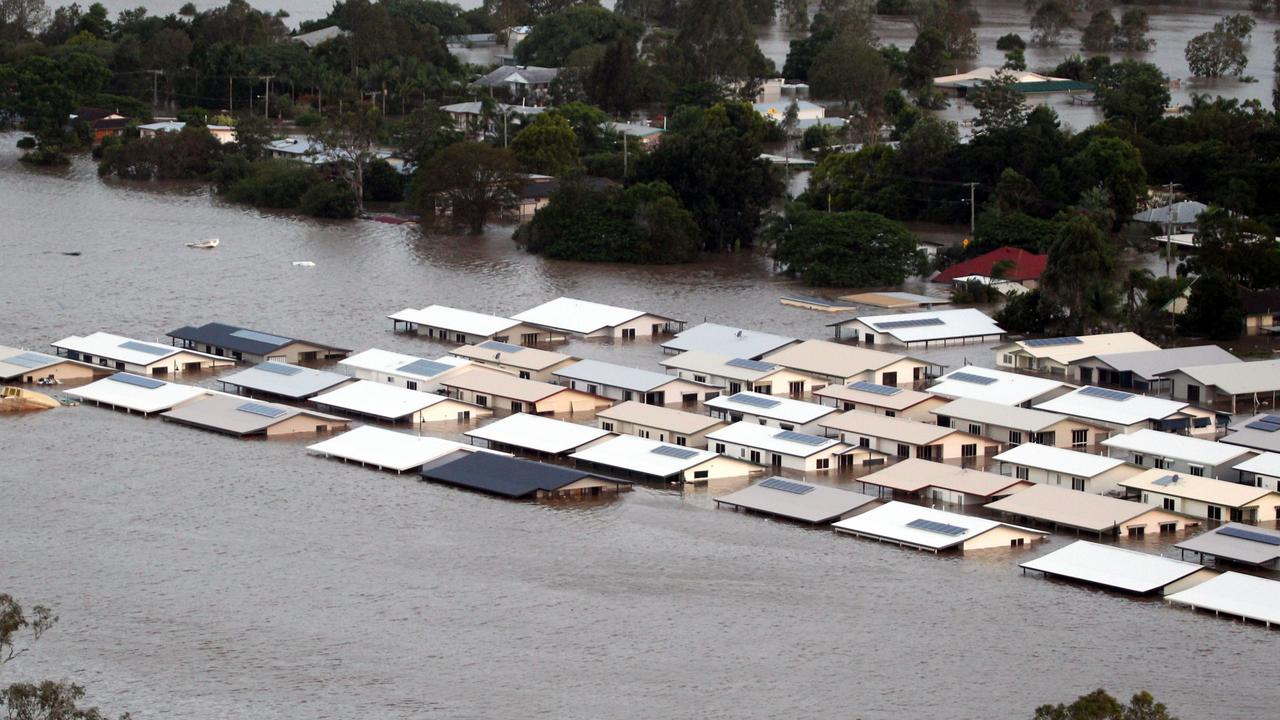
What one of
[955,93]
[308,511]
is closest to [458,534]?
[308,511]

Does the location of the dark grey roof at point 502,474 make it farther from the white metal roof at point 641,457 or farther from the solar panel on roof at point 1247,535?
the solar panel on roof at point 1247,535

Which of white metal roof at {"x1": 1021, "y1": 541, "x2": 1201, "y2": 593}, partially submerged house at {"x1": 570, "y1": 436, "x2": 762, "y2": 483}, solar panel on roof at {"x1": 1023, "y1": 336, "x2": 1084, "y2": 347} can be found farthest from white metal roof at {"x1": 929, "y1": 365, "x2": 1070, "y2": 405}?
white metal roof at {"x1": 1021, "y1": 541, "x2": 1201, "y2": 593}

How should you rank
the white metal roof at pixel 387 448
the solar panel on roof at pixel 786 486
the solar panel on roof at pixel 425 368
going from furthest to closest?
the solar panel on roof at pixel 425 368
the white metal roof at pixel 387 448
the solar panel on roof at pixel 786 486

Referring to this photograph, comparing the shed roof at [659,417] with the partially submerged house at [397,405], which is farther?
the partially submerged house at [397,405]

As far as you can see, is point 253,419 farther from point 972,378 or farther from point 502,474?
point 972,378

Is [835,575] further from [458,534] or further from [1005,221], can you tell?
[1005,221]

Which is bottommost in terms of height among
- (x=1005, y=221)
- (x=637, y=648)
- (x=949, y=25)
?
(x=637, y=648)

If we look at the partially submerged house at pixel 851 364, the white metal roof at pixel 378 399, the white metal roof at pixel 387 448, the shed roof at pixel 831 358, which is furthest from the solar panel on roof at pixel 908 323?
the white metal roof at pixel 387 448
